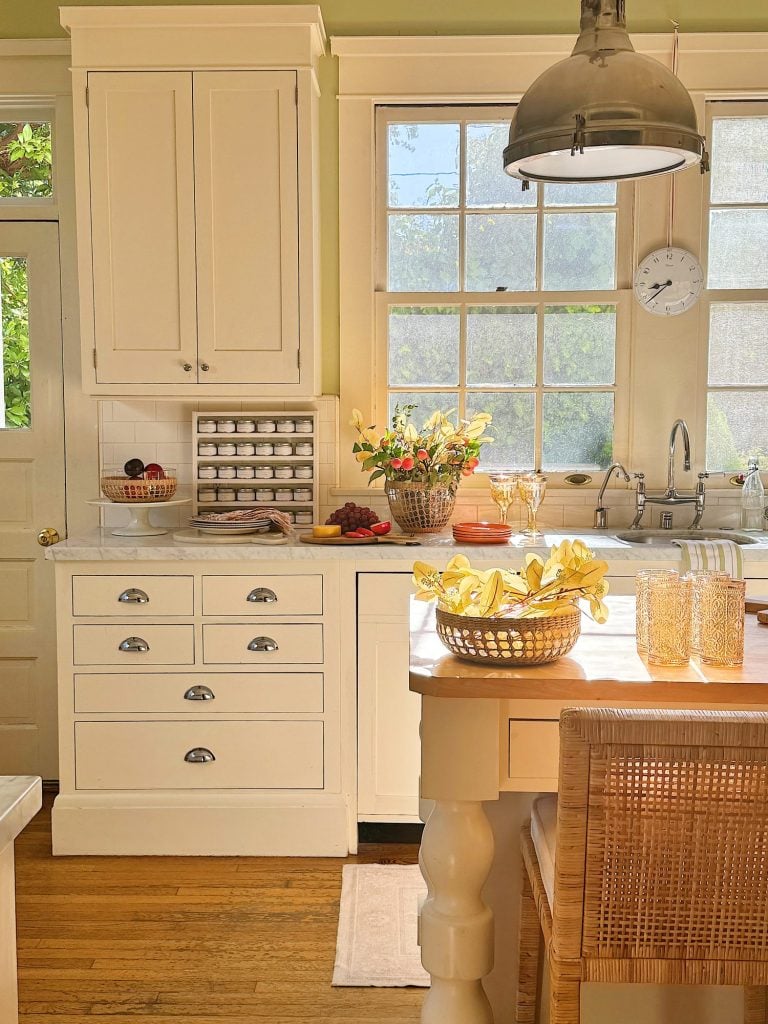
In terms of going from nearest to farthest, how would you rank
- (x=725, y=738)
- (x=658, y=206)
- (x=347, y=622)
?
1. (x=725, y=738)
2. (x=347, y=622)
3. (x=658, y=206)

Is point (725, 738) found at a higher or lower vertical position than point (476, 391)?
lower

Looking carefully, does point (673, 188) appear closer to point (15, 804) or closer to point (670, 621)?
point (670, 621)

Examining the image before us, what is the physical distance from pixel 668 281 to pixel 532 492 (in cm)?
106

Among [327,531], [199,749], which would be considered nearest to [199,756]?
A: [199,749]

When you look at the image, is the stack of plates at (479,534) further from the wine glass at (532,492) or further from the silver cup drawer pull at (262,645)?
the silver cup drawer pull at (262,645)

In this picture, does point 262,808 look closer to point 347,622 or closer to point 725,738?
point 347,622

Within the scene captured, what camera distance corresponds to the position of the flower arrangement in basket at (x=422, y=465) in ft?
12.3

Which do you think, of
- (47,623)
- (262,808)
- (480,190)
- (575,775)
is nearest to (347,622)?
(262,808)

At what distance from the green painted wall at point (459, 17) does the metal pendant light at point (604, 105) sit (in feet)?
7.21

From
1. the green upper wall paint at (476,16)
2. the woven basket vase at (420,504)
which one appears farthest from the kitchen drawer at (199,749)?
the green upper wall paint at (476,16)

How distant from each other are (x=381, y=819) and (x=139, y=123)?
2570 millimetres

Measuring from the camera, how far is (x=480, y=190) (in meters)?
4.14

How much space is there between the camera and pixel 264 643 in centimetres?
359

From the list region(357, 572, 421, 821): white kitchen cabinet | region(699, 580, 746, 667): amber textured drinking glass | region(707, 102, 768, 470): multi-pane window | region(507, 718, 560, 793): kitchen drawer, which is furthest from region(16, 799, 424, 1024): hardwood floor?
region(707, 102, 768, 470): multi-pane window
